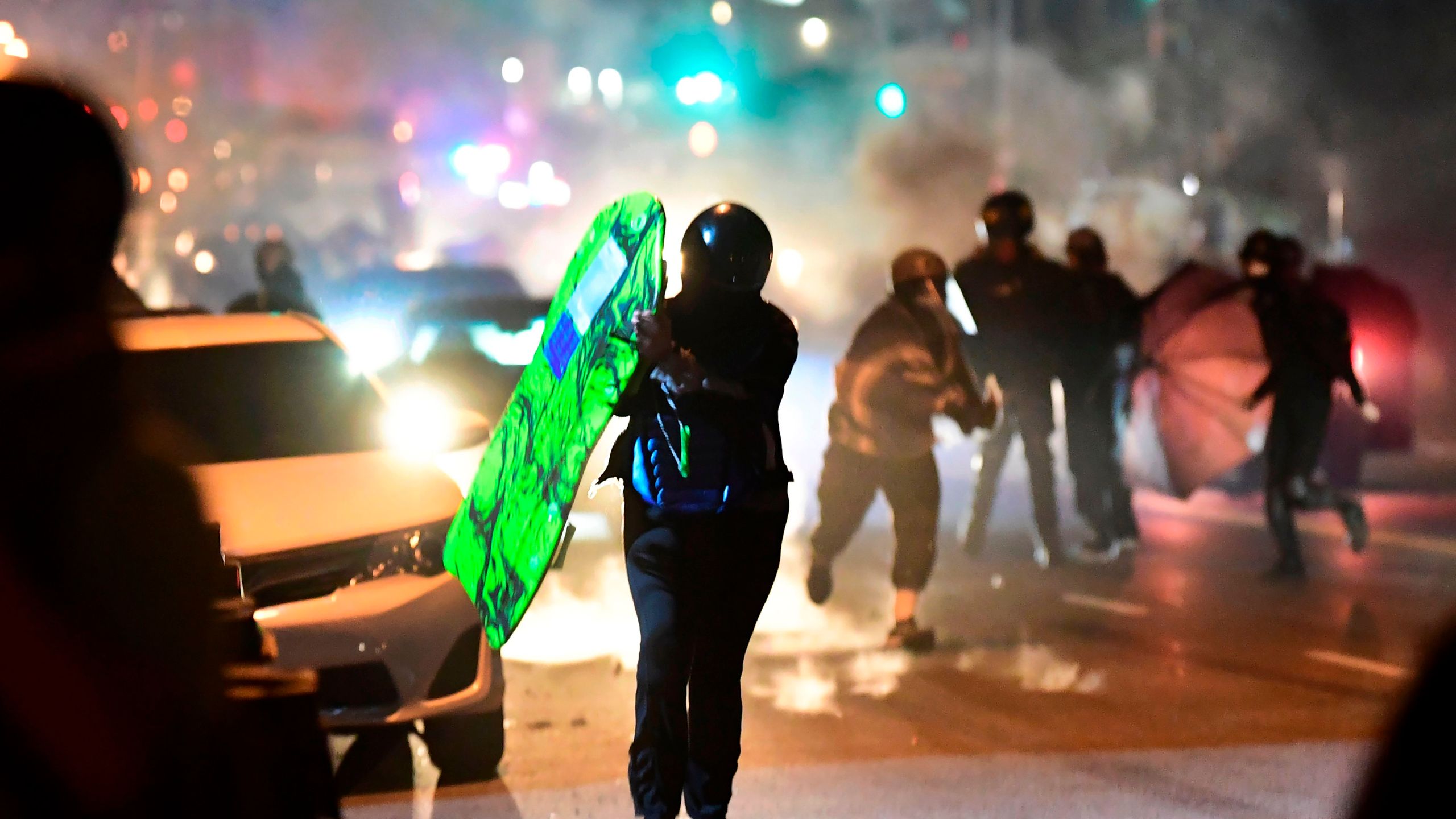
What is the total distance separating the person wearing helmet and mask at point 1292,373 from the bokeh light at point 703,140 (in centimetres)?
4803

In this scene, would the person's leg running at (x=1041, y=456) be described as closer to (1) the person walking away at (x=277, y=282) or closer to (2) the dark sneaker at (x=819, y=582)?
(2) the dark sneaker at (x=819, y=582)

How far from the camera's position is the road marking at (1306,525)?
10.3 metres

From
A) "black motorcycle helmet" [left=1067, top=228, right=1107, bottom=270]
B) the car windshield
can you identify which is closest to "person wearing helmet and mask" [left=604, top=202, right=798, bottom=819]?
the car windshield

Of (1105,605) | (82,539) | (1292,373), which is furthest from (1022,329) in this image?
(82,539)

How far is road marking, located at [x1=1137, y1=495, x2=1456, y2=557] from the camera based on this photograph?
1032 cm

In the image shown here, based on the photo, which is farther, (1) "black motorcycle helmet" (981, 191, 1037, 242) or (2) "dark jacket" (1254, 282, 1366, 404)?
(1) "black motorcycle helmet" (981, 191, 1037, 242)

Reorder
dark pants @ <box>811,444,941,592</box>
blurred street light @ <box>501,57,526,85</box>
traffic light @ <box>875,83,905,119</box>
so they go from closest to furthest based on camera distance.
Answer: dark pants @ <box>811,444,941,592</box> < traffic light @ <box>875,83,905,119</box> < blurred street light @ <box>501,57,526,85</box>

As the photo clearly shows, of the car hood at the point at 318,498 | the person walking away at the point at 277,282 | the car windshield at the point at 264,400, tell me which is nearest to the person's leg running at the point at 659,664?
the car hood at the point at 318,498

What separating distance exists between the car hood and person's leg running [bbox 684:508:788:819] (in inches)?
53.2

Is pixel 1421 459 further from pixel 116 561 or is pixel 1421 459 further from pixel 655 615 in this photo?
pixel 116 561

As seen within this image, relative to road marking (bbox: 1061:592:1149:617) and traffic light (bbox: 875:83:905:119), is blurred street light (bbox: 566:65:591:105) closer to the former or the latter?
traffic light (bbox: 875:83:905:119)

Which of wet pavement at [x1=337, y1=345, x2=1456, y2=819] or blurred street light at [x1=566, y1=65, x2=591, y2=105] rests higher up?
blurred street light at [x1=566, y1=65, x2=591, y2=105]

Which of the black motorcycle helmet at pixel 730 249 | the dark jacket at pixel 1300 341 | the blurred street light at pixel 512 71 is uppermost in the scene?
the blurred street light at pixel 512 71

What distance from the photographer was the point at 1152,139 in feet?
88.2
